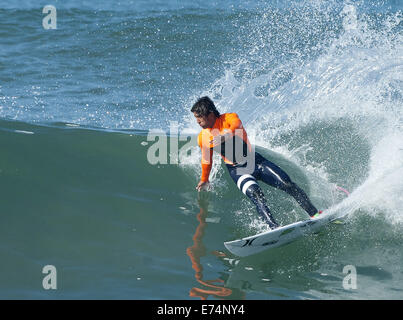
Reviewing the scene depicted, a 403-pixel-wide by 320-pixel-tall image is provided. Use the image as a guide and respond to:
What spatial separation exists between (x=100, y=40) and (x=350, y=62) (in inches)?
320

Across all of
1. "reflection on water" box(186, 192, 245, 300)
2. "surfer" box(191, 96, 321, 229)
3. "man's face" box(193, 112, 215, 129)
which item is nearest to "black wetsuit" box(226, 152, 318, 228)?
"surfer" box(191, 96, 321, 229)

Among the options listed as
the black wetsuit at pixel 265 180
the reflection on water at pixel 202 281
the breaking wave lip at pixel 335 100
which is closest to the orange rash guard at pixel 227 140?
the black wetsuit at pixel 265 180

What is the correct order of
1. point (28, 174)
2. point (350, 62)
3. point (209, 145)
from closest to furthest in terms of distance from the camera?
point (209, 145) → point (28, 174) → point (350, 62)

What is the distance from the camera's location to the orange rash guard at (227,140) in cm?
712

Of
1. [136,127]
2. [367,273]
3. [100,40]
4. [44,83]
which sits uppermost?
[100,40]

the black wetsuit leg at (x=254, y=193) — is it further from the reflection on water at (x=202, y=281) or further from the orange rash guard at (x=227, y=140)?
the reflection on water at (x=202, y=281)

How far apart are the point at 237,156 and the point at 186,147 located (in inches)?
105

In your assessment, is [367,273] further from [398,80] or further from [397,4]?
[397,4]

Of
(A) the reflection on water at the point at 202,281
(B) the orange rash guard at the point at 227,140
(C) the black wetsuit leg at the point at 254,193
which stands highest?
(B) the orange rash guard at the point at 227,140

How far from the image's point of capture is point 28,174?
27.5 feet

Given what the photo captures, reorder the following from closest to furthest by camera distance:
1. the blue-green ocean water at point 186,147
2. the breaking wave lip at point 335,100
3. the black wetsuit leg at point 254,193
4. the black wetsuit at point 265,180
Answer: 1. the blue-green ocean water at point 186,147
2. the black wetsuit leg at point 254,193
3. the black wetsuit at point 265,180
4. the breaking wave lip at point 335,100

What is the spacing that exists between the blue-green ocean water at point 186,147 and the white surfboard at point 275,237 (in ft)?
0.43

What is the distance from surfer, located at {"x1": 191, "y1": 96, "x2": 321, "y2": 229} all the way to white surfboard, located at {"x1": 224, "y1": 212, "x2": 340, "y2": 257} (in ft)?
0.76
